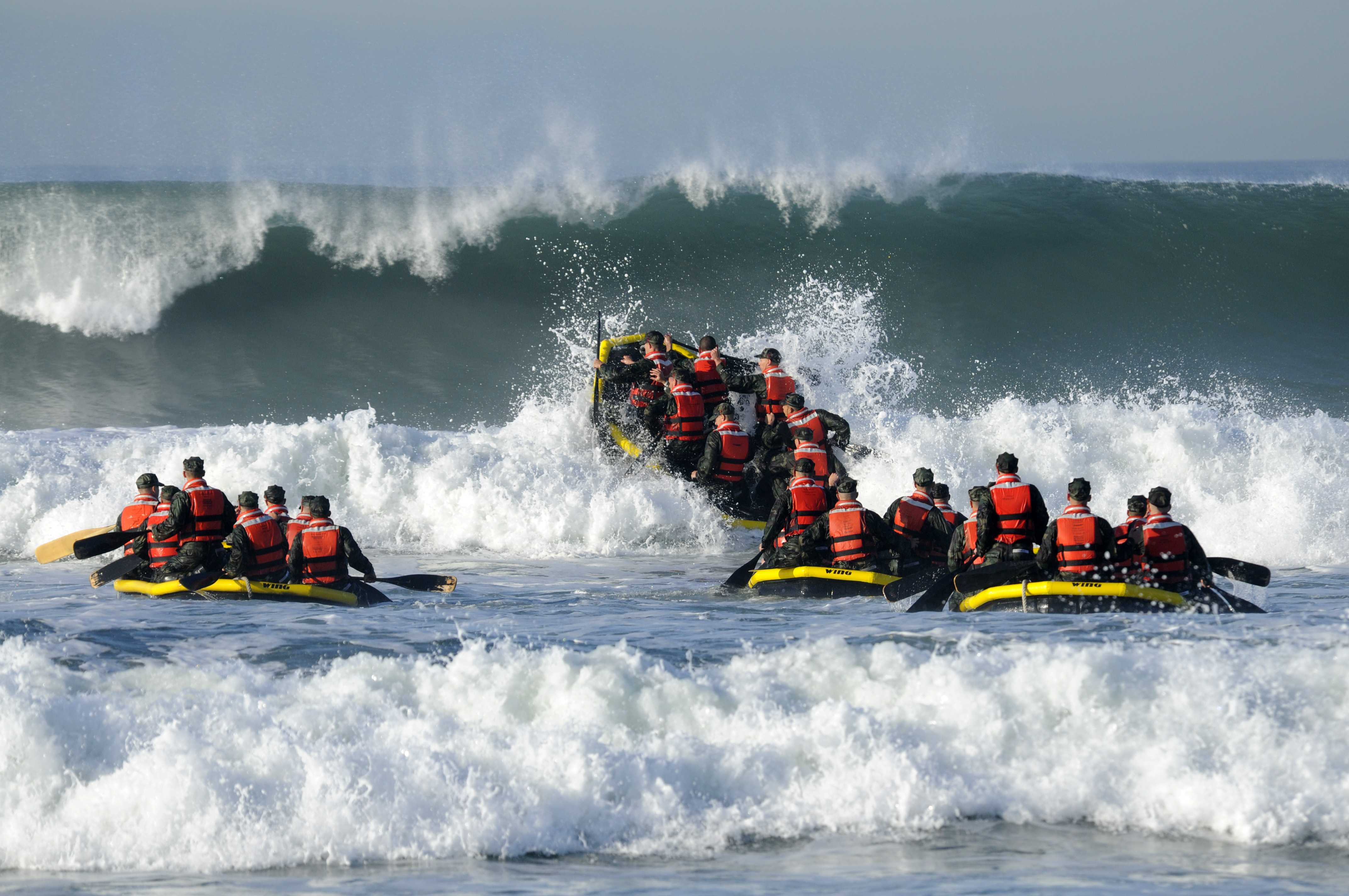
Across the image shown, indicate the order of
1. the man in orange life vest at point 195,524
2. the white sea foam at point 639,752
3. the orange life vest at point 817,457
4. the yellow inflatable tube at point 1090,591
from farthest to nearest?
1. the orange life vest at point 817,457
2. the man in orange life vest at point 195,524
3. the yellow inflatable tube at point 1090,591
4. the white sea foam at point 639,752

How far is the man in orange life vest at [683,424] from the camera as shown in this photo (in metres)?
13.5

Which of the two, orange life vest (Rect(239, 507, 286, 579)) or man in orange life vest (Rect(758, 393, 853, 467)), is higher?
man in orange life vest (Rect(758, 393, 853, 467))

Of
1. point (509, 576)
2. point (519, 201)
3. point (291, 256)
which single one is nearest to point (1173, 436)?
point (509, 576)

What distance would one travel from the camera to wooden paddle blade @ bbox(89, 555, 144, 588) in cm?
980

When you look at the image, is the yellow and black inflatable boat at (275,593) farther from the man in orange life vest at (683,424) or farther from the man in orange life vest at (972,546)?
A: the man in orange life vest at (683,424)

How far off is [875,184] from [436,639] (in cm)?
1871

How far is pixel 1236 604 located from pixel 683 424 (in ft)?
20.2

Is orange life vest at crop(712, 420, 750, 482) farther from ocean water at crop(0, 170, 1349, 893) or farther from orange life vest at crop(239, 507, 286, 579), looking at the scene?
orange life vest at crop(239, 507, 286, 579)

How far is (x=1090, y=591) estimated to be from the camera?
8547 mm

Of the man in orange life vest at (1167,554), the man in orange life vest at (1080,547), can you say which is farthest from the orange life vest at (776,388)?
the man in orange life vest at (1167,554)

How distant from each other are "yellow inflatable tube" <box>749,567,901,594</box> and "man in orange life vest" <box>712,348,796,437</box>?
10.7 feet

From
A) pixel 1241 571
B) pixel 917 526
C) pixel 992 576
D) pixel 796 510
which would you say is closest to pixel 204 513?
pixel 796 510

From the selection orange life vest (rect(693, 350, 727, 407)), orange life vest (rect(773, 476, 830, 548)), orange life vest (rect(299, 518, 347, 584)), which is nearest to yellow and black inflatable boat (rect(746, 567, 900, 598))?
orange life vest (rect(773, 476, 830, 548))

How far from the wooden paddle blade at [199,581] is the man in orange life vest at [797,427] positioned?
5412mm
